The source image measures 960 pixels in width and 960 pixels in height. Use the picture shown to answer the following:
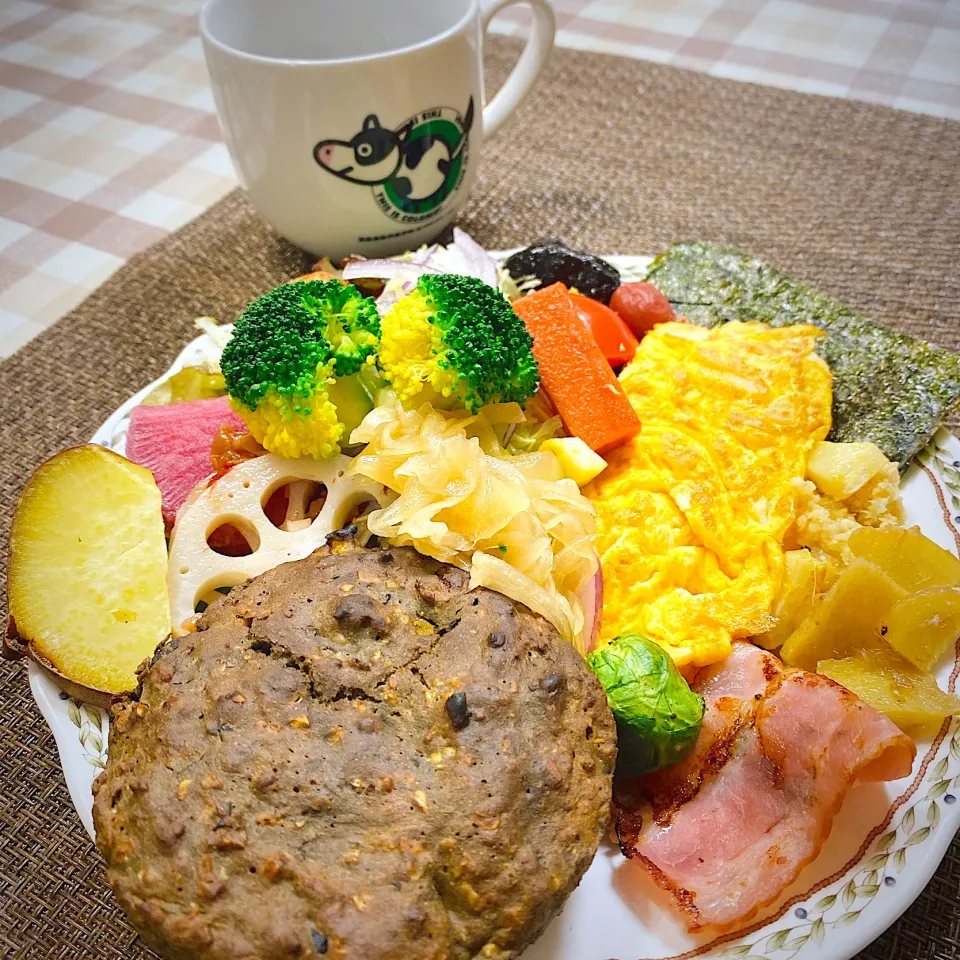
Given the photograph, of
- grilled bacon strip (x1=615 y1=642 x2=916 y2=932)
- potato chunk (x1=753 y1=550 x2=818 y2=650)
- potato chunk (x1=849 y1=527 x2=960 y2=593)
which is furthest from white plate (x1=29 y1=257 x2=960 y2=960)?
potato chunk (x1=753 y1=550 x2=818 y2=650)

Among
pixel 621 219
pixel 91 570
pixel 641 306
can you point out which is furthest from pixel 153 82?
pixel 91 570

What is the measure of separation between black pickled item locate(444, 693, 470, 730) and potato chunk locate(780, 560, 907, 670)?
1145 millimetres

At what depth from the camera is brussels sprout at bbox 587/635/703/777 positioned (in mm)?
2330

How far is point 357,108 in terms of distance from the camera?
342 cm

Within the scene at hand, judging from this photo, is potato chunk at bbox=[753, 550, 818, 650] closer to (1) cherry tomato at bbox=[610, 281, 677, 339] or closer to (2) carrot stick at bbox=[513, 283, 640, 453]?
(2) carrot stick at bbox=[513, 283, 640, 453]

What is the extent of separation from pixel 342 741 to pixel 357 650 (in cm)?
25

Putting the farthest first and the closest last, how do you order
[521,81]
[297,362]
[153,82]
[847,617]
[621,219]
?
[153,82] < [621,219] < [521,81] < [297,362] < [847,617]

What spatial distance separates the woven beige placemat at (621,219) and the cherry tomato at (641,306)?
3.78 ft

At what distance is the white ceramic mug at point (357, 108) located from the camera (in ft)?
11.1

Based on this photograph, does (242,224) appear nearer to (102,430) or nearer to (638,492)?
(102,430)

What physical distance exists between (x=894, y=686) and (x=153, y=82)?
613 centimetres

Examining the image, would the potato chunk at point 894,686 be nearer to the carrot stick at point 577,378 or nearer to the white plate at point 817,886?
the white plate at point 817,886

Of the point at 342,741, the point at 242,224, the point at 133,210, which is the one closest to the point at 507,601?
the point at 342,741

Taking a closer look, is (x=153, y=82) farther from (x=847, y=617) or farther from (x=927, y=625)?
(x=927, y=625)
